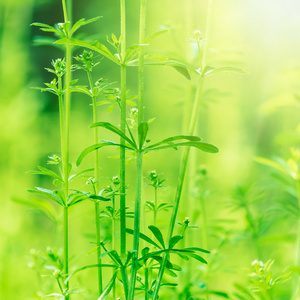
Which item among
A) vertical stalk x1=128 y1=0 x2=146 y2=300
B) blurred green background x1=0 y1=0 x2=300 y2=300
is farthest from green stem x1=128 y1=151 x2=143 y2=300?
blurred green background x1=0 y1=0 x2=300 y2=300

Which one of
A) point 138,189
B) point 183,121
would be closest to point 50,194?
point 138,189

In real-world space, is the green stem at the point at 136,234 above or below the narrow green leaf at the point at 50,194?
below

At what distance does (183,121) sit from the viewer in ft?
3.19

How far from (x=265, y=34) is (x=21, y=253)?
1589 millimetres

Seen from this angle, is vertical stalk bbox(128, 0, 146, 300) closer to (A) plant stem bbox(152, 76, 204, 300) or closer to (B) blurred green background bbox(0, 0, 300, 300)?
(A) plant stem bbox(152, 76, 204, 300)

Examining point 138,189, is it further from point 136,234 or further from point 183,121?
point 183,121

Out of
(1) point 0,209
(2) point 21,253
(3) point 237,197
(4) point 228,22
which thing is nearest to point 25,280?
(2) point 21,253

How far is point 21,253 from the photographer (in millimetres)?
1220

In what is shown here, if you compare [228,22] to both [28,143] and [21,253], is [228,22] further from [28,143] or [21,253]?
[21,253]

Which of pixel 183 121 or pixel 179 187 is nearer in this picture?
pixel 179 187

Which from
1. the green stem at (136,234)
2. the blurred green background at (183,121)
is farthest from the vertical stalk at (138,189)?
the blurred green background at (183,121)

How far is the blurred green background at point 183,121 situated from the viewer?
3.35 ft

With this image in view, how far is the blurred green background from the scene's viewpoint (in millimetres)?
1022

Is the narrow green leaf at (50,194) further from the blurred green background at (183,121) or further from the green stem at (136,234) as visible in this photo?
the blurred green background at (183,121)
